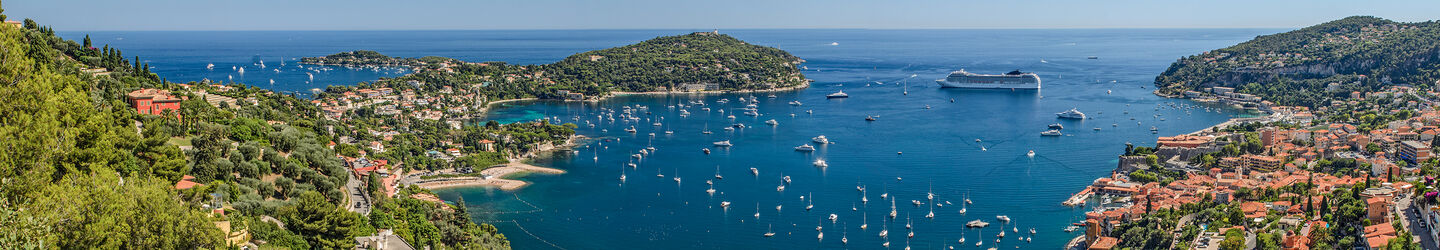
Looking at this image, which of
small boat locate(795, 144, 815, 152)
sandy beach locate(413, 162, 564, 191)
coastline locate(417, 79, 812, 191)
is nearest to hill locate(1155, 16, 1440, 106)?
small boat locate(795, 144, 815, 152)

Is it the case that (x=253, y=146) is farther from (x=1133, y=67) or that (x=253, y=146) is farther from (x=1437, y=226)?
(x=1133, y=67)

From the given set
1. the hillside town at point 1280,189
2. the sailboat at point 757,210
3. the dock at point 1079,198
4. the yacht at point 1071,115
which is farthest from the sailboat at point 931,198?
the yacht at point 1071,115

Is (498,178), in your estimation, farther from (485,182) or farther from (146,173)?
(146,173)

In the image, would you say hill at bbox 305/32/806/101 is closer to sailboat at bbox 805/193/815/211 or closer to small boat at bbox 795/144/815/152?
small boat at bbox 795/144/815/152

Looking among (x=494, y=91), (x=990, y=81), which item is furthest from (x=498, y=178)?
(x=990, y=81)

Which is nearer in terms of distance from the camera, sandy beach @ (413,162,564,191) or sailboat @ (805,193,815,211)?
sailboat @ (805,193,815,211)

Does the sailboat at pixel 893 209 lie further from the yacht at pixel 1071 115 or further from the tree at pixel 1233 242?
the yacht at pixel 1071 115
